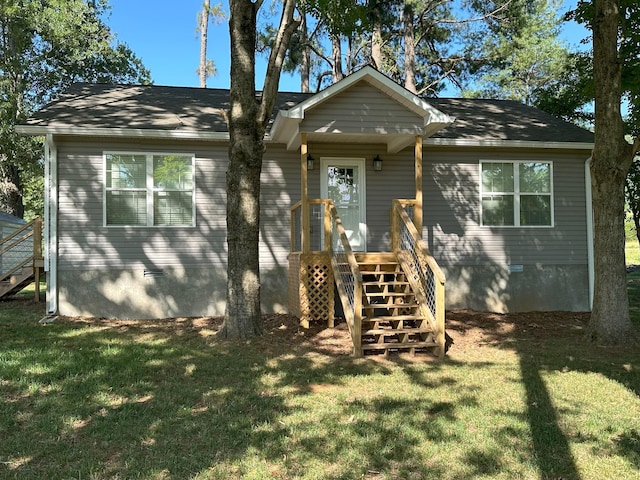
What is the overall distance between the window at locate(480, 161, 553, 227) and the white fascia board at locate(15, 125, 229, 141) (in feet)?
17.1

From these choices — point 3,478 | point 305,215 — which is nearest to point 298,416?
point 3,478

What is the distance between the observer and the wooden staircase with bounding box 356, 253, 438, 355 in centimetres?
637

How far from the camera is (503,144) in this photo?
973 cm

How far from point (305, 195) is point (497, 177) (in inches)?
173

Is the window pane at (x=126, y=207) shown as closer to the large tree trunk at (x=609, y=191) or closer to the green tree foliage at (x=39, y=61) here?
the large tree trunk at (x=609, y=191)

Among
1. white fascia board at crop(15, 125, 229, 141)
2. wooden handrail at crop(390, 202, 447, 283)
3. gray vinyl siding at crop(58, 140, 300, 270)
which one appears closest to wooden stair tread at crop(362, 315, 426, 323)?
wooden handrail at crop(390, 202, 447, 283)

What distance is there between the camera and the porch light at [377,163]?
9547 mm

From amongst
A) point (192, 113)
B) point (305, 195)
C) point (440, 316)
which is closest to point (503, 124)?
point (305, 195)

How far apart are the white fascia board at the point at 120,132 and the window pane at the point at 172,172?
46 centimetres

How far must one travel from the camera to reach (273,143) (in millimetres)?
9414

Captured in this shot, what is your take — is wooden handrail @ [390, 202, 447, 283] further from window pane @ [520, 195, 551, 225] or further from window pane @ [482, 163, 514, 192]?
window pane @ [520, 195, 551, 225]

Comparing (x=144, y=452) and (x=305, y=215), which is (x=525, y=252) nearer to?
(x=305, y=215)

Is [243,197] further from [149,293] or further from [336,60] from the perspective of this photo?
[336,60]

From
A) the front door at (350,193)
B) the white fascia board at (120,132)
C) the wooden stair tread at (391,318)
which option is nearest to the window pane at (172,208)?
the white fascia board at (120,132)
